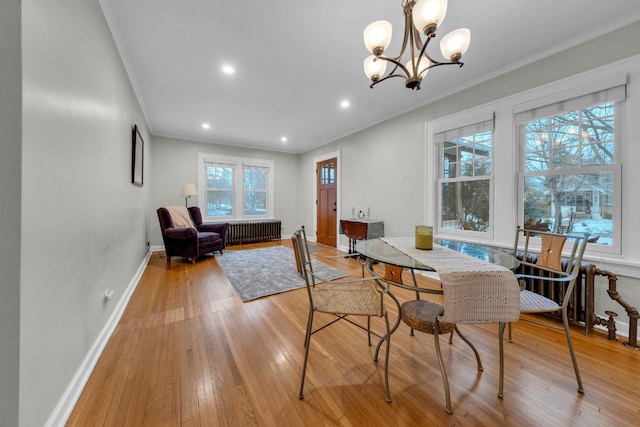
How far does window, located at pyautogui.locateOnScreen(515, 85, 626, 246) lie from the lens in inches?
79.2

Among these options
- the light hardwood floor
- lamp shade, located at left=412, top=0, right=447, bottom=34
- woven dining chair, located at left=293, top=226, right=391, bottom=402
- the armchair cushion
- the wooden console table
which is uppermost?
lamp shade, located at left=412, top=0, right=447, bottom=34

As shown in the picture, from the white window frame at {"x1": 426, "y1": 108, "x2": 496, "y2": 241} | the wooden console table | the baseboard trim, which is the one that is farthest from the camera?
the wooden console table

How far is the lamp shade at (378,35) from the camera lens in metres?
1.47

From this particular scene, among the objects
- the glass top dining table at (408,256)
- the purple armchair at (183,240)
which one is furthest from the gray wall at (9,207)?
the purple armchair at (183,240)

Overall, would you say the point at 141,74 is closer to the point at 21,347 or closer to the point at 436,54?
the point at 21,347

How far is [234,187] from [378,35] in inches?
202

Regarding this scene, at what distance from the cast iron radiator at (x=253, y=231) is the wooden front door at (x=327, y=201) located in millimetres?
1198

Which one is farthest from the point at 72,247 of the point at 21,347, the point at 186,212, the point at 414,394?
the point at 186,212

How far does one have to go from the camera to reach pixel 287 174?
6.66 meters

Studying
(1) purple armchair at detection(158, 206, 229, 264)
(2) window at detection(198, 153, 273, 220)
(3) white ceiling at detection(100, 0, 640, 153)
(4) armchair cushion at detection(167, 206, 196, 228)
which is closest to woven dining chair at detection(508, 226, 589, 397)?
(3) white ceiling at detection(100, 0, 640, 153)

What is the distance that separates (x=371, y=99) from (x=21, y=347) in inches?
150

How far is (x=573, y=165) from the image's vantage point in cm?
221

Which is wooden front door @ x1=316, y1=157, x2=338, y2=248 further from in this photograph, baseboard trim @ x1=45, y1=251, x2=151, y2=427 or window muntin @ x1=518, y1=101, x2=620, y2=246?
baseboard trim @ x1=45, y1=251, x2=151, y2=427

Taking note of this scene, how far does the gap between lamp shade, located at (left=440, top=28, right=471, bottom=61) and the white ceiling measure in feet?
1.45
